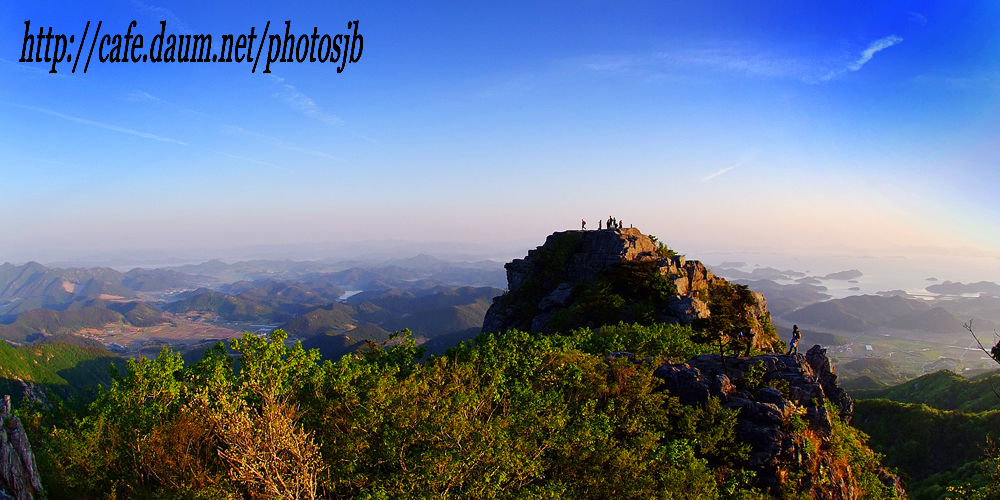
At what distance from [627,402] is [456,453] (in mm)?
9057

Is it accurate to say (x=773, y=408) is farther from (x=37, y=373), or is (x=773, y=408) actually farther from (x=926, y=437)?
(x=37, y=373)

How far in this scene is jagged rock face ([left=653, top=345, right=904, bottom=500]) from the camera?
68.2ft

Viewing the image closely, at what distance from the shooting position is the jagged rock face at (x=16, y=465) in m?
14.5

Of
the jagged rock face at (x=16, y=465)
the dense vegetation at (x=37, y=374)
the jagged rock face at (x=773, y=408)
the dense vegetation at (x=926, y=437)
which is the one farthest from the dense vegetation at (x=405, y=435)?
the dense vegetation at (x=37, y=374)

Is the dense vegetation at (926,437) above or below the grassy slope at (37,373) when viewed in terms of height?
above

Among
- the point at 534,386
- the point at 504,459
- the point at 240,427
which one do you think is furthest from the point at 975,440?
the point at 240,427

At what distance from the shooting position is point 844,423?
29.7 metres

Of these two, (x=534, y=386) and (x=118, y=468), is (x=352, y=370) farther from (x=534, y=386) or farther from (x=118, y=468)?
(x=118, y=468)

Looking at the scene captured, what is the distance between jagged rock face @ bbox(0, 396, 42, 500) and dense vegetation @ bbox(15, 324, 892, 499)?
149 centimetres

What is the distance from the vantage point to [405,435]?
1653 cm

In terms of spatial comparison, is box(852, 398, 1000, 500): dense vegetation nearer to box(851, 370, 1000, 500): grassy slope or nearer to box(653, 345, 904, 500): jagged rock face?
box(851, 370, 1000, 500): grassy slope

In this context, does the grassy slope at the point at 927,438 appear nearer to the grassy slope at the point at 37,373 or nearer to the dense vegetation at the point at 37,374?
the dense vegetation at the point at 37,374

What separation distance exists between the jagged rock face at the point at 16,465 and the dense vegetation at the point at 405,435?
4.88ft

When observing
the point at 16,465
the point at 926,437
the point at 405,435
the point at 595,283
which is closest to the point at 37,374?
the point at 595,283
